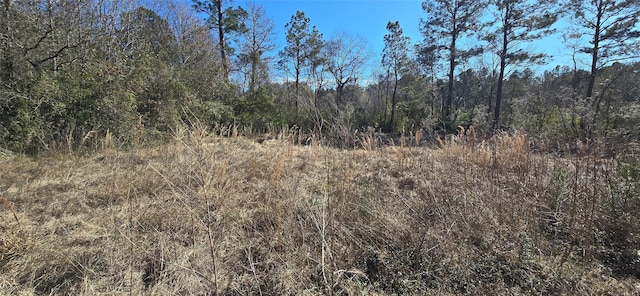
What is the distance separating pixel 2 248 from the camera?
170cm

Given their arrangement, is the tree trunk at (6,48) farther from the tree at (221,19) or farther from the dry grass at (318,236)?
the tree at (221,19)

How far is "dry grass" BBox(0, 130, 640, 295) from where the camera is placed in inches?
62.4

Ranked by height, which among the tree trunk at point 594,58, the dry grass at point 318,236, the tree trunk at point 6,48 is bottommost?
the dry grass at point 318,236

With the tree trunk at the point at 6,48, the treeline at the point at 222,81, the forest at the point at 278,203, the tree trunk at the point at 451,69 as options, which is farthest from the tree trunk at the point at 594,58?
the tree trunk at the point at 6,48

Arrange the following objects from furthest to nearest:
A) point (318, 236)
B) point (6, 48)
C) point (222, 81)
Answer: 1. point (222, 81)
2. point (6, 48)
3. point (318, 236)

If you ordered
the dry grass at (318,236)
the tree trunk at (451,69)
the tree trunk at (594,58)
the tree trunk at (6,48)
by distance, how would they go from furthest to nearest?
1. the tree trunk at (451,69)
2. the tree trunk at (594,58)
3. the tree trunk at (6,48)
4. the dry grass at (318,236)

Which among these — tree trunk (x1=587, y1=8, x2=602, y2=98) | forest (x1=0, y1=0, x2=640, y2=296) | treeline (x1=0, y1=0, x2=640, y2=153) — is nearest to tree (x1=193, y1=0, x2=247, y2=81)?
treeline (x1=0, y1=0, x2=640, y2=153)

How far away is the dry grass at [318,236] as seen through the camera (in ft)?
5.20

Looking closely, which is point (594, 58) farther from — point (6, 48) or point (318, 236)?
point (6, 48)

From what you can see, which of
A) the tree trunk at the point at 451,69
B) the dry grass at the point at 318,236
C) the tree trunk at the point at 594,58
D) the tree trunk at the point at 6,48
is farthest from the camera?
the tree trunk at the point at 451,69

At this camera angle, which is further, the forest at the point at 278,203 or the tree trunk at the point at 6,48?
the tree trunk at the point at 6,48

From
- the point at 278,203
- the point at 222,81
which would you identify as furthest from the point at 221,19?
the point at 278,203

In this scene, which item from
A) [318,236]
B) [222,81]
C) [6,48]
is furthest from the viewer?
[222,81]

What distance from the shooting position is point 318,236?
2.04 metres
